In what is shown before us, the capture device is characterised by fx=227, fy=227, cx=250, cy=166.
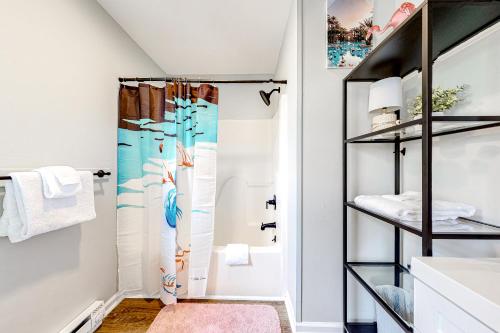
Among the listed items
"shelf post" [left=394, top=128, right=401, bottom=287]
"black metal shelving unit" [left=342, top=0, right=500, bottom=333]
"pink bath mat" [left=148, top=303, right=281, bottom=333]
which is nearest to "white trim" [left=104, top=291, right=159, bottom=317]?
"pink bath mat" [left=148, top=303, right=281, bottom=333]

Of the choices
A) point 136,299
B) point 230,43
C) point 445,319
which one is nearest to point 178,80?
point 230,43

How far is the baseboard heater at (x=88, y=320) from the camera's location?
1.37 meters

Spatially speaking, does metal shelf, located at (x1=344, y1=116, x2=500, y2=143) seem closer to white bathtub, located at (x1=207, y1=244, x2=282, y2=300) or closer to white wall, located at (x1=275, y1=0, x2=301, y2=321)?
white wall, located at (x1=275, y1=0, x2=301, y2=321)

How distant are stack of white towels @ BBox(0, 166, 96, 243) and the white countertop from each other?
5.18ft

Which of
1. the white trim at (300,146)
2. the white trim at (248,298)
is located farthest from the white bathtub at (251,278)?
the white trim at (300,146)

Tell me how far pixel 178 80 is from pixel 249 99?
1.27 m

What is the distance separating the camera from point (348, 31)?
149cm

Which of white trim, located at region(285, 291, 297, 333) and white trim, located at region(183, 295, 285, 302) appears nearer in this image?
white trim, located at region(285, 291, 297, 333)

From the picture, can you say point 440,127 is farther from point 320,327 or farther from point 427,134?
point 320,327

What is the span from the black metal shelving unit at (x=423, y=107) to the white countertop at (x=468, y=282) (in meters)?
0.08

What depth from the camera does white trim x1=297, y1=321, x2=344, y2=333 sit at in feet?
4.85

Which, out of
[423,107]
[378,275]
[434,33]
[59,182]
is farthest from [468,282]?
[59,182]

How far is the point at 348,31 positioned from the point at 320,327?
1948 mm

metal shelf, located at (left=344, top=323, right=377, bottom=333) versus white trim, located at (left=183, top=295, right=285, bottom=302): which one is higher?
metal shelf, located at (left=344, top=323, right=377, bottom=333)
